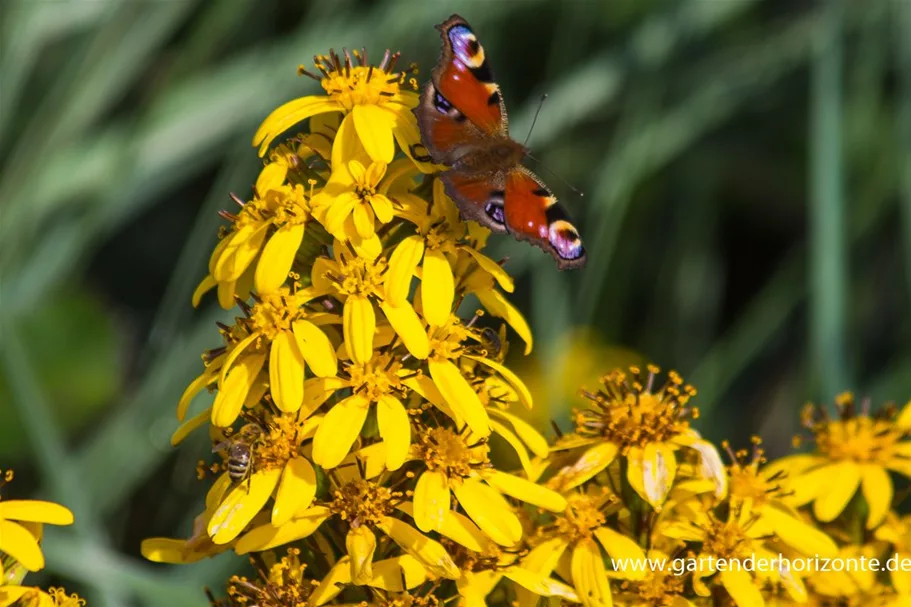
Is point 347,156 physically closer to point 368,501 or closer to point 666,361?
point 368,501

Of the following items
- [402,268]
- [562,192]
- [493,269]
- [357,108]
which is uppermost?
[562,192]

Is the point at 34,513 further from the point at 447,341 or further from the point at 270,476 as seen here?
the point at 447,341

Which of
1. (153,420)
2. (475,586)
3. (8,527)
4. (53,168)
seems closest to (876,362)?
(153,420)

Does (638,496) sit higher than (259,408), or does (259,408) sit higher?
(638,496)

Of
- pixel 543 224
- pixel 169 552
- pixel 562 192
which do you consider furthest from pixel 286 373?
pixel 562 192

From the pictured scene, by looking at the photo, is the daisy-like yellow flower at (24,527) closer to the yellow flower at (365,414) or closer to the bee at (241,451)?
the bee at (241,451)

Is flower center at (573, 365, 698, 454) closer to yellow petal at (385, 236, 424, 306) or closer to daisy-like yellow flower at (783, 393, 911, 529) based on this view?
daisy-like yellow flower at (783, 393, 911, 529)
